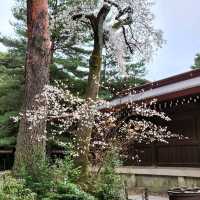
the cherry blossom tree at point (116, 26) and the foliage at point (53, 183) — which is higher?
the cherry blossom tree at point (116, 26)

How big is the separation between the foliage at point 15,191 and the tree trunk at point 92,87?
2820 mm

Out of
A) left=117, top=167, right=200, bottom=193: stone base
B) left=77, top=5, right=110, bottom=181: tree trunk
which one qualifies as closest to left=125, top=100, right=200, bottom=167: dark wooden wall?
left=117, top=167, right=200, bottom=193: stone base

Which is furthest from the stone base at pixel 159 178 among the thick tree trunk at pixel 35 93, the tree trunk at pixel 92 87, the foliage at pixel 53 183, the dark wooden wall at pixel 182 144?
the foliage at pixel 53 183

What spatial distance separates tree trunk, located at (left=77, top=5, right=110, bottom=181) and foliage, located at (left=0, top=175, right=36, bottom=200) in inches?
111

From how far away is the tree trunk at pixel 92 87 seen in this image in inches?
499

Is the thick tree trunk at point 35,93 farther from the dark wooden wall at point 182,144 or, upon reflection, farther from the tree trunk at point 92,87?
the dark wooden wall at point 182,144

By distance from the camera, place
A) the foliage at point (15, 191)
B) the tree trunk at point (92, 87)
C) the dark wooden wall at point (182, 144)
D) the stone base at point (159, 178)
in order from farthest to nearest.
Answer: the dark wooden wall at point (182, 144) → the stone base at point (159, 178) → the tree trunk at point (92, 87) → the foliage at point (15, 191)

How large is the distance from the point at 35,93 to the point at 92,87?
2123 millimetres

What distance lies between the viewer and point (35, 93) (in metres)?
11.7

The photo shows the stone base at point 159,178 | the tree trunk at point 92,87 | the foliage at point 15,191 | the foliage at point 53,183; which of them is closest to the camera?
Answer: the foliage at point 15,191

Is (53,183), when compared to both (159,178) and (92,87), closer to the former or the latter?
(92,87)

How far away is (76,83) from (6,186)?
16115 millimetres

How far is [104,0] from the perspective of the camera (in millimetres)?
14750

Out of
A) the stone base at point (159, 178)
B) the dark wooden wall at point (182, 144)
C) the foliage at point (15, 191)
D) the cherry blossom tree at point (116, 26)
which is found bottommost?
the foliage at point (15, 191)
